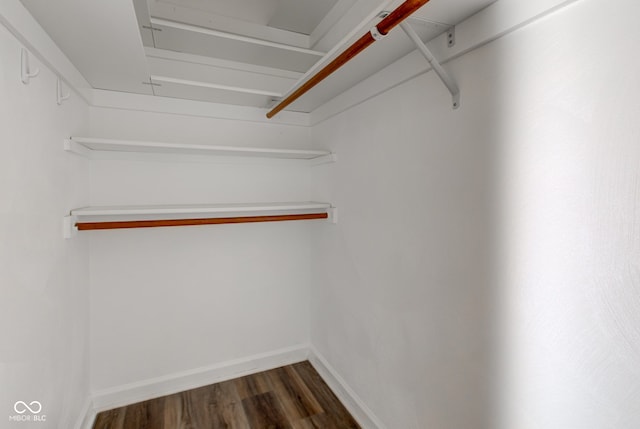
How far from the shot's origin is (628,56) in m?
0.72

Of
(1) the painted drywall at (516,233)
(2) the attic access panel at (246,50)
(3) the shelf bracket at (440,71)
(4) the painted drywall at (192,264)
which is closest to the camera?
(1) the painted drywall at (516,233)

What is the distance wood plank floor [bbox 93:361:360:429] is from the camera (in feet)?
6.08

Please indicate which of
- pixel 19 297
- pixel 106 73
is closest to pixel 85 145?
pixel 106 73

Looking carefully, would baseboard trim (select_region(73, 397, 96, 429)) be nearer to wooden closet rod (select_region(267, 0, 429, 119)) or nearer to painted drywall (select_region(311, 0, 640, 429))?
painted drywall (select_region(311, 0, 640, 429))

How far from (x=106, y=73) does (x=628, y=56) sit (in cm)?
211

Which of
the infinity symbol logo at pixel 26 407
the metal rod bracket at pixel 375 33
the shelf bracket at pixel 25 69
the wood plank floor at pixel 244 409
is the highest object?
the metal rod bracket at pixel 375 33

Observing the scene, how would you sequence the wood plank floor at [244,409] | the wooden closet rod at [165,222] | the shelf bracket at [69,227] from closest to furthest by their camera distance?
the shelf bracket at [69,227] < the wooden closet rod at [165,222] < the wood plank floor at [244,409]

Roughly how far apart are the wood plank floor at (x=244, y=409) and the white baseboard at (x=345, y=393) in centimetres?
4

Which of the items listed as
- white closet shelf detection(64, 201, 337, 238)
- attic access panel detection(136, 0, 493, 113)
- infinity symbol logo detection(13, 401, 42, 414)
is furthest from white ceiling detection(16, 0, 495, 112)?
infinity symbol logo detection(13, 401, 42, 414)

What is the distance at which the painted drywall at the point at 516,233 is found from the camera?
0.75 m

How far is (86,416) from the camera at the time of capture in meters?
1.80

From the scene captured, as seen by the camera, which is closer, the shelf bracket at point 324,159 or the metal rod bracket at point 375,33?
the metal rod bracket at point 375,33

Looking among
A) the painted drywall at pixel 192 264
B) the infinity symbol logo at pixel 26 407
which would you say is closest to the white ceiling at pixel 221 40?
the painted drywall at pixel 192 264

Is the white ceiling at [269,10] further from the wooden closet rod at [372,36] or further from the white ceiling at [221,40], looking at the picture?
the wooden closet rod at [372,36]
